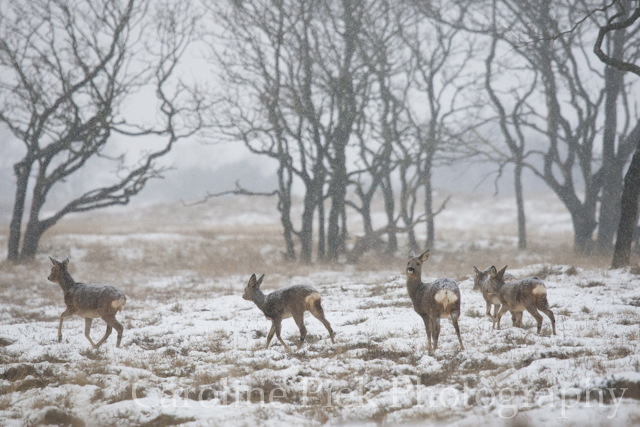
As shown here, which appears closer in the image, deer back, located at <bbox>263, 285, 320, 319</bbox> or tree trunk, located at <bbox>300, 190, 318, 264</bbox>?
deer back, located at <bbox>263, 285, 320, 319</bbox>

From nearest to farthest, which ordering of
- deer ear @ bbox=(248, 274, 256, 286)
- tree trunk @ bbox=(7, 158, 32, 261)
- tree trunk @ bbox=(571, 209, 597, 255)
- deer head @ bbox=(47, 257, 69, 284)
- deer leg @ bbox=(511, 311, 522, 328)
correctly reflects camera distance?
deer ear @ bbox=(248, 274, 256, 286) < deer leg @ bbox=(511, 311, 522, 328) < deer head @ bbox=(47, 257, 69, 284) < tree trunk @ bbox=(7, 158, 32, 261) < tree trunk @ bbox=(571, 209, 597, 255)

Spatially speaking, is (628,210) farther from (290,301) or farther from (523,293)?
(290,301)

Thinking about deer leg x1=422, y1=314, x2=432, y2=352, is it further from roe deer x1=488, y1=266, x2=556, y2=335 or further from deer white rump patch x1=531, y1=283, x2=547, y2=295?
deer white rump patch x1=531, y1=283, x2=547, y2=295

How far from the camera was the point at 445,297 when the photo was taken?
5758mm

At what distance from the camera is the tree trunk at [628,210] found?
10.7 metres

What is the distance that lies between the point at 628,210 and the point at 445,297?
7960mm

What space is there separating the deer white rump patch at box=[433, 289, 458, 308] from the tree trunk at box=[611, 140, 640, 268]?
25.5ft

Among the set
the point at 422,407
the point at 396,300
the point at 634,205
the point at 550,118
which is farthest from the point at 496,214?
the point at 422,407

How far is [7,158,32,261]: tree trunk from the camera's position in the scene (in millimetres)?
18000

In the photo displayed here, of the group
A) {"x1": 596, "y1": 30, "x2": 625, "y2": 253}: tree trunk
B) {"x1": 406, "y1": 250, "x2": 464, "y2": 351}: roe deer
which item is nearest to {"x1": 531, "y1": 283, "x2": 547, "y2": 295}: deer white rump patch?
{"x1": 406, "y1": 250, "x2": 464, "y2": 351}: roe deer

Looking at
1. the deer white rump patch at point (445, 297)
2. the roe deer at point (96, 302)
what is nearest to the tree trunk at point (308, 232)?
the roe deer at point (96, 302)

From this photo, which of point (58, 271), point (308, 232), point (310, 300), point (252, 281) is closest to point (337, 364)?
point (310, 300)

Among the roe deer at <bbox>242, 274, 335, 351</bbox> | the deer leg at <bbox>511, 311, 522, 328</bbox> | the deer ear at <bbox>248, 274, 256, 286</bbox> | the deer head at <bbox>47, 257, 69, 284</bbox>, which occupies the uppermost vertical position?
the deer head at <bbox>47, 257, 69, 284</bbox>

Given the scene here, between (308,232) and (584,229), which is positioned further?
(308,232)
